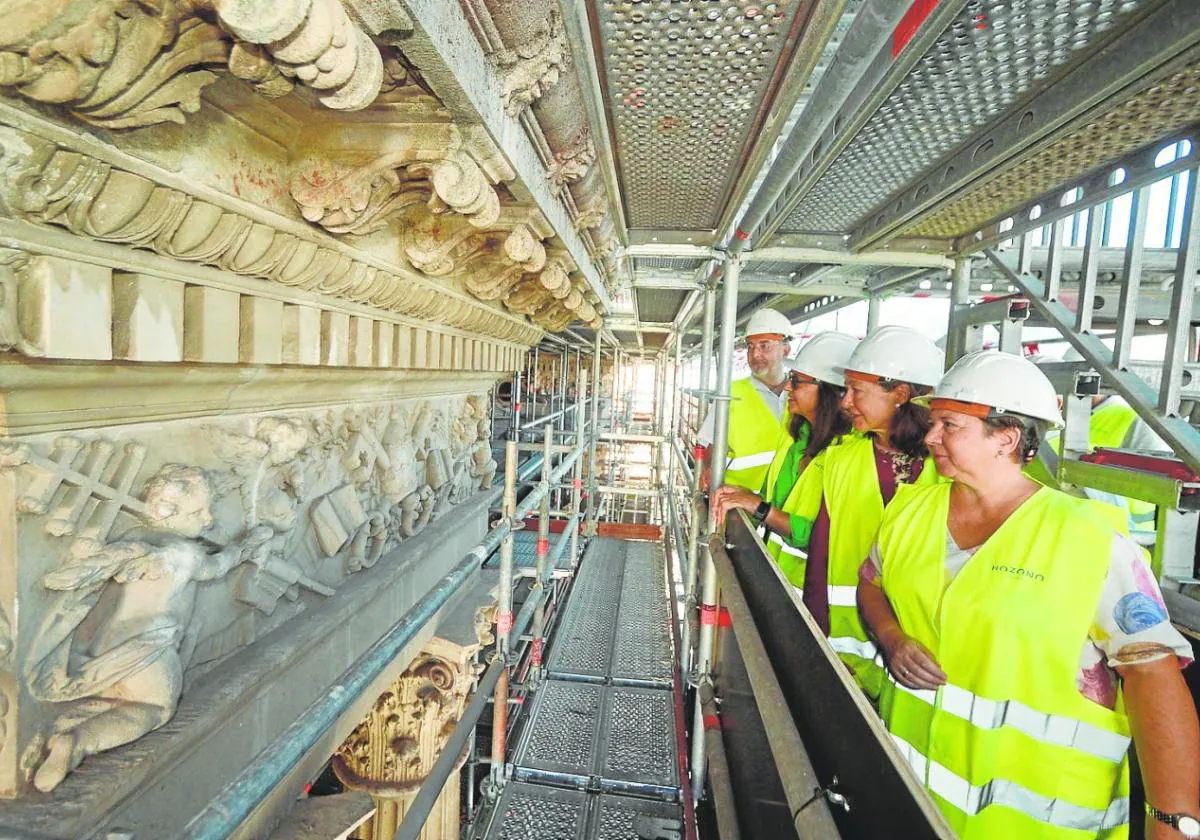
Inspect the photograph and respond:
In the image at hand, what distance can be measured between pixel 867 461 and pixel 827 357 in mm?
675

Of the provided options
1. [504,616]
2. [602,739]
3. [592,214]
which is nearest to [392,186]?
[592,214]

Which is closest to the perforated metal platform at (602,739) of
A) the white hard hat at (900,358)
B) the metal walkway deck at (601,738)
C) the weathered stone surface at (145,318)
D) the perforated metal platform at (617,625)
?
the metal walkway deck at (601,738)

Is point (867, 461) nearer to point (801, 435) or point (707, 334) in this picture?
point (801, 435)

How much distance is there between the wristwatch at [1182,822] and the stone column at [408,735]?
3.23 meters

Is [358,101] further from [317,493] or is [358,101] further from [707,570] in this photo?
[707,570]

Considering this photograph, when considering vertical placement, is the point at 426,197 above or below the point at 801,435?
above

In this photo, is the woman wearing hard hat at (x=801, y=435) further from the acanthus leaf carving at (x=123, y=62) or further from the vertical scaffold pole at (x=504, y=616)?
the acanthus leaf carving at (x=123, y=62)

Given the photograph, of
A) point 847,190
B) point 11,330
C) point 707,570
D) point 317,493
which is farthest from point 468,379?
point 11,330

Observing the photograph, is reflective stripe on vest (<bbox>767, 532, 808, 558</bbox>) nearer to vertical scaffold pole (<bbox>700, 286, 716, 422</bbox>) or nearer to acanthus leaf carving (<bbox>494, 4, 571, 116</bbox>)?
vertical scaffold pole (<bbox>700, 286, 716, 422</bbox>)

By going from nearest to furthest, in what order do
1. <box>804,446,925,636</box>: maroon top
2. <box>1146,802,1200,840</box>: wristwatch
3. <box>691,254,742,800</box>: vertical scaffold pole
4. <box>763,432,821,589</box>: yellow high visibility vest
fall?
<box>1146,802,1200,840</box>: wristwatch, <box>804,446,925,636</box>: maroon top, <box>763,432,821,589</box>: yellow high visibility vest, <box>691,254,742,800</box>: vertical scaffold pole

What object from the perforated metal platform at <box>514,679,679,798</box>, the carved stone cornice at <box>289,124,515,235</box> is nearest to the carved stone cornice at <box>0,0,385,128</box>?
the carved stone cornice at <box>289,124,515,235</box>

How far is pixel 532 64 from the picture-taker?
167 cm

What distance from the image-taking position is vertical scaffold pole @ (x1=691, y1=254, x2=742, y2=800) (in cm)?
311

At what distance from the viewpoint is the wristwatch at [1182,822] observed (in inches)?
44.6
